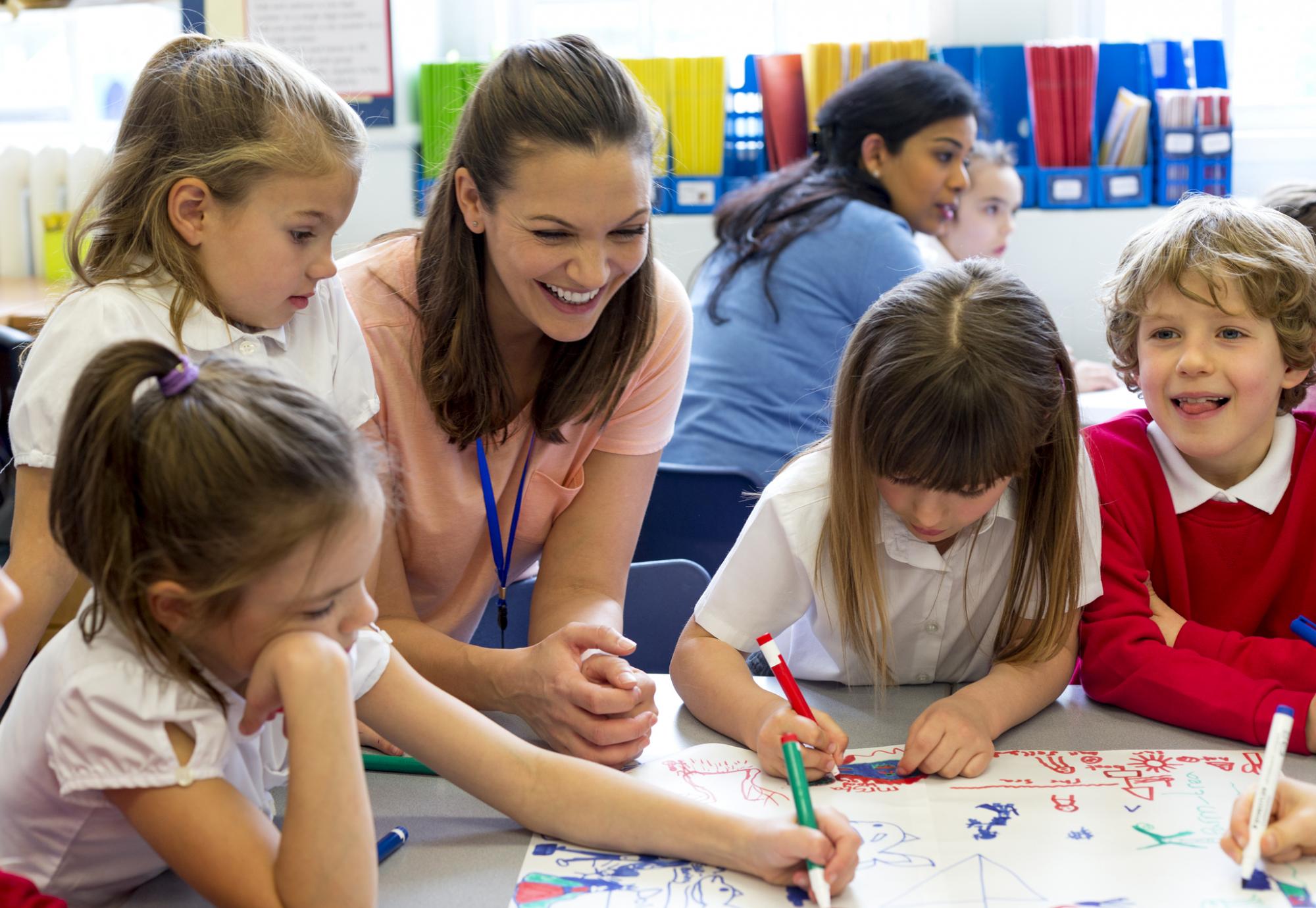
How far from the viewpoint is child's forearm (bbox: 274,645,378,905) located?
0.77 metres

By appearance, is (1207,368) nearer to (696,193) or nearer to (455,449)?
(455,449)

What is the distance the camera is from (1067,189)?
307 centimetres

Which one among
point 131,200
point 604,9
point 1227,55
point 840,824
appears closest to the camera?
point 840,824

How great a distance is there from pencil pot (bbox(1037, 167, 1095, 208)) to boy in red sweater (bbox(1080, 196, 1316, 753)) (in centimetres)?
185

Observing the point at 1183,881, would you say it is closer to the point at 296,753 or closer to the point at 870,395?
→ the point at 870,395

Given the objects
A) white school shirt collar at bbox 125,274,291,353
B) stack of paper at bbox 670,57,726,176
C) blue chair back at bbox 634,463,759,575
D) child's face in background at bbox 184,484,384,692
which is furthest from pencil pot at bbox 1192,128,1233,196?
child's face in background at bbox 184,484,384,692

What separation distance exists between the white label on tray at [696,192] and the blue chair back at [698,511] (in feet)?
5.00

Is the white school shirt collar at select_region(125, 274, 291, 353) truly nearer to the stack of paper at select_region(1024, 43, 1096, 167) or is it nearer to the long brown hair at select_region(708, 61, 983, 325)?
the long brown hair at select_region(708, 61, 983, 325)

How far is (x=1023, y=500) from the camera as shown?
1186 millimetres

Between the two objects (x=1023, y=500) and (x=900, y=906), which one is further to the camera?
(x=1023, y=500)

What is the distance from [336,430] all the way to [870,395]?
50 cm

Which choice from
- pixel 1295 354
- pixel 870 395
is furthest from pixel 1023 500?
pixel 1295 354

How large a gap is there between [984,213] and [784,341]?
36.4 inches

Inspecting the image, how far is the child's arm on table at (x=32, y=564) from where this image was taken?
985mm
